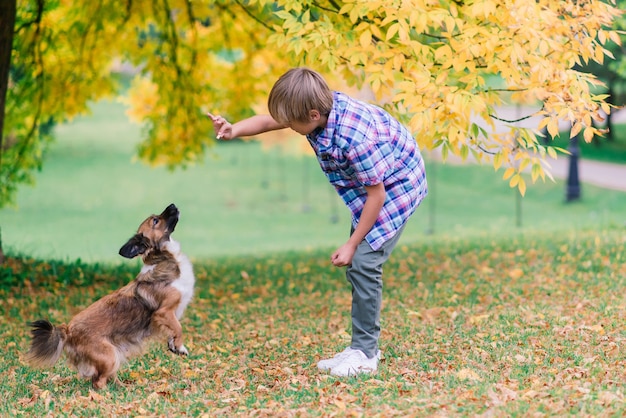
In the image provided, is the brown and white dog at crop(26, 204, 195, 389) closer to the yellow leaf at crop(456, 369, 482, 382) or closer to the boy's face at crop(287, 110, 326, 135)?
the boy's face at crop(287, 110, 326, 135)

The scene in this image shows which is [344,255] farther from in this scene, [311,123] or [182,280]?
[182,280]

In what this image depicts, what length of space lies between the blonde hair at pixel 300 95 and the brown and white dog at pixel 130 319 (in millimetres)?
1250

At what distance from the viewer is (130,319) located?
4805 millimetres

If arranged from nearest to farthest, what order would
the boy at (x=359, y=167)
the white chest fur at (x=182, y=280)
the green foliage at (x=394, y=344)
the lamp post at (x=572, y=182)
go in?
the green foliage at (x=394, y=344) < the boy at (x=359, y=167) < the white chest fur at (x=182, y=280) < the lamp post at (x=572, y=182)

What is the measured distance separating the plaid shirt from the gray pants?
8 cm

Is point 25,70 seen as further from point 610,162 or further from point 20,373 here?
point 610,162

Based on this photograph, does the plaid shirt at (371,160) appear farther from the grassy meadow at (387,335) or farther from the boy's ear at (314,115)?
the grassy meadow at (387,335)

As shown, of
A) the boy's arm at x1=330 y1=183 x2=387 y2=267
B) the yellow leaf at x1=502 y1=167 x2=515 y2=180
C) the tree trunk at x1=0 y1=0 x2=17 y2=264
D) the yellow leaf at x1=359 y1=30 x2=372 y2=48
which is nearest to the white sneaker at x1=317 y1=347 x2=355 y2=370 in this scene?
the boy's arm at x1=330 y1=183 x2=387 y2=267

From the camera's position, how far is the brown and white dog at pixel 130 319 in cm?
459

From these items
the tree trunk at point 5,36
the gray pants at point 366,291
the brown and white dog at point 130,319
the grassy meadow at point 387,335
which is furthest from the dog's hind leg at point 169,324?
the tree trunk at point 5,36

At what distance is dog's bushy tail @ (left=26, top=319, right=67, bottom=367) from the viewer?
4504 mm

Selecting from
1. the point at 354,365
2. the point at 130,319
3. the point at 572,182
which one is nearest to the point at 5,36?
the point at 130,319

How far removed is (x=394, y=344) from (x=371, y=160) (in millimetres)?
1813

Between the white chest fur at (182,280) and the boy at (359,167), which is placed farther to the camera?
the white chest fur at (182,280)
